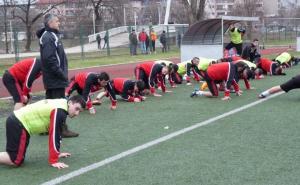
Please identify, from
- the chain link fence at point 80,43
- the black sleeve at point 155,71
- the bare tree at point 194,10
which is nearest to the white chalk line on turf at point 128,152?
the black sleeve at point 155,71

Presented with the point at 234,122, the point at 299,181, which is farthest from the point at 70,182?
the point at 234,122

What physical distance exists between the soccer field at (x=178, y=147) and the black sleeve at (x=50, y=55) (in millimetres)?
1145

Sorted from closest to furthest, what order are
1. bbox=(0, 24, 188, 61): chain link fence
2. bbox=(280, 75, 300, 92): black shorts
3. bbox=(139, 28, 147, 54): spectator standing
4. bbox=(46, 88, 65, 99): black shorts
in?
1. bbox=(46, 88, 65, 99): black shorts
2. bbox=(280, 75, 300, 92): black shorts
3. bbox=(0, 24, 188, 61): chain link fence
4. bbox=(139, 28, 147, 54): spectator standing

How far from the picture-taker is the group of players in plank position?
19.9ft

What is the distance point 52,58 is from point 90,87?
93.6 inches

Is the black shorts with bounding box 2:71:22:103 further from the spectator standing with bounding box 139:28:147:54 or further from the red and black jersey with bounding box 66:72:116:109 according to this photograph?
the spectator standing with bounding box 139:28:147:54

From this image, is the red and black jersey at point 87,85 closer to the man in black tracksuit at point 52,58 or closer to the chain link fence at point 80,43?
the man in black tracksuit at point 52,58

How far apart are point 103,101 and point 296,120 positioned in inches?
197

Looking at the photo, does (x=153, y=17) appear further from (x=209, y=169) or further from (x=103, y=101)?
(x=209, y=169)

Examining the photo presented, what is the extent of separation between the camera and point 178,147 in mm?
7051

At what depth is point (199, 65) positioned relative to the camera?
13656 mm

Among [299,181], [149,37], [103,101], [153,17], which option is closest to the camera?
[299,181]

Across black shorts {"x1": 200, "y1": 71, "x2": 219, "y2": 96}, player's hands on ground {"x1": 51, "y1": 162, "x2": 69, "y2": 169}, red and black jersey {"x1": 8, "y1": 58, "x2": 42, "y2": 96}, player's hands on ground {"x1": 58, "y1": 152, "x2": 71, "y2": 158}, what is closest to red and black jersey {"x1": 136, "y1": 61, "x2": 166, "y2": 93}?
black shorts {"x1": 200, "y1": 71, "x2": 219, "y2": 96}

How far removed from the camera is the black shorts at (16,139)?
6.02 meters
